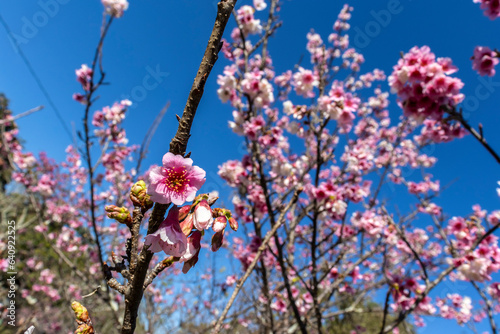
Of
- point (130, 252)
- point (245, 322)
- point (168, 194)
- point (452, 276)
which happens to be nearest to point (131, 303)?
point (130, 252)

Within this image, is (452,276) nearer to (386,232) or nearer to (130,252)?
(386,232)

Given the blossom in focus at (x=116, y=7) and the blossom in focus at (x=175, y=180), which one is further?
the blossom in focus at (x=116, y=7)

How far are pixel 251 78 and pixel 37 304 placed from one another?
1033 cm

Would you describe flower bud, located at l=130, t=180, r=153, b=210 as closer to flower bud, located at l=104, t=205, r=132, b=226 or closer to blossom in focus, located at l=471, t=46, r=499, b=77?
flower bud, located at l=104, t=205, r=132, b=226

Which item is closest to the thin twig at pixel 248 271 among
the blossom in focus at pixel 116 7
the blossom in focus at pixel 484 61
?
the blossom in focus at pixel 484 61

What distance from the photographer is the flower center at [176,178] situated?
72 centimetres

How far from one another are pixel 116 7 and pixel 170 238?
3.48 metres

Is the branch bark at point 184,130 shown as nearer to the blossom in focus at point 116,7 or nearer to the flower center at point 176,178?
the flower center at point 176,178

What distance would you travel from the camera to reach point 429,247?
6.41 meters

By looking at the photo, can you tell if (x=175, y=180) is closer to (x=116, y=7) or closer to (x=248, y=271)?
(x=248, y=271)

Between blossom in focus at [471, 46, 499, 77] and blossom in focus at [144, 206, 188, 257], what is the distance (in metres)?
2.64

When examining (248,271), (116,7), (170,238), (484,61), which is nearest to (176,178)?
(170,238)

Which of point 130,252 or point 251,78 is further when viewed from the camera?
point 251,78

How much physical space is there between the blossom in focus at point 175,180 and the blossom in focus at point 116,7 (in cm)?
315
